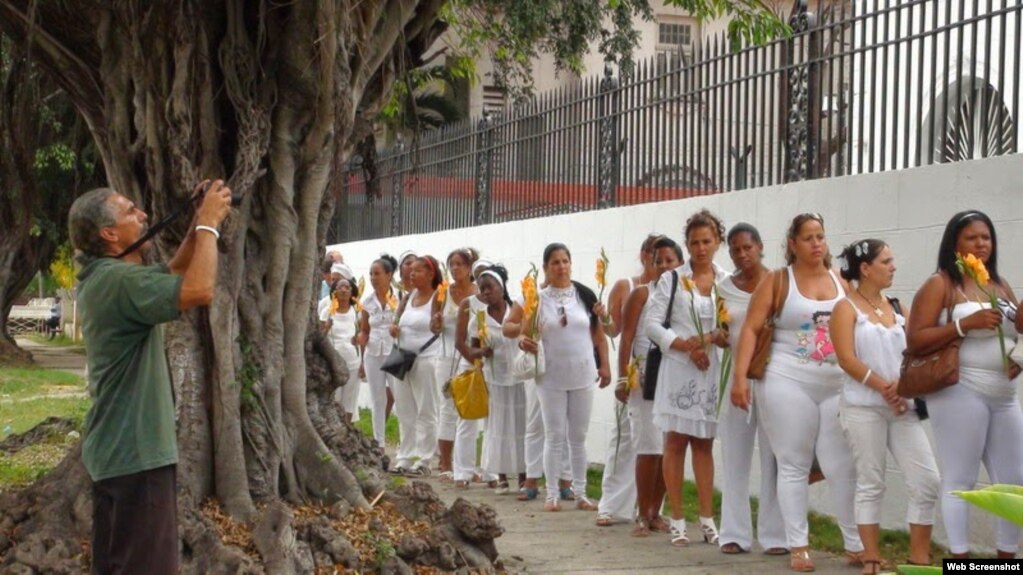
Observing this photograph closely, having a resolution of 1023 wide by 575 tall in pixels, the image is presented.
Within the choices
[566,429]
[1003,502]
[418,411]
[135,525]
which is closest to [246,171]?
[135,525]

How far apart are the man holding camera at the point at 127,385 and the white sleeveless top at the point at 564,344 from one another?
536cm

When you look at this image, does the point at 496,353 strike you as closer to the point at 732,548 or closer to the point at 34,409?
the point at 732,548

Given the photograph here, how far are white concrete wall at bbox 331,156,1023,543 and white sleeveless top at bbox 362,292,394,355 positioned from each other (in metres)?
1.72

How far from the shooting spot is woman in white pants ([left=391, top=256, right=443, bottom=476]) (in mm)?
13156

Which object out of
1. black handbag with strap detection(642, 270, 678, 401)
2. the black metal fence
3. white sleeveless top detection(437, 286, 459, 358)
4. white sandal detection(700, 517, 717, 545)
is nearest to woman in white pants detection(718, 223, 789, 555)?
white sandal detection(700, 517, 717, 545)

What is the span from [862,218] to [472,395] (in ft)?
12.1

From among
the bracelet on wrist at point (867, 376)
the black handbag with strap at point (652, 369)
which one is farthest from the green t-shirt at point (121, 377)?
the black handbag with strap at point (652, 369)

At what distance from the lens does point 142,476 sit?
18.6 feet

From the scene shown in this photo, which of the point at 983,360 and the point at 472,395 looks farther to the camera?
the point at 472,395

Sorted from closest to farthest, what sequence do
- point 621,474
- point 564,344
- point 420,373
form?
point 621,474
point 564,344
point 420,373

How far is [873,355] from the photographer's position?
26.3ft

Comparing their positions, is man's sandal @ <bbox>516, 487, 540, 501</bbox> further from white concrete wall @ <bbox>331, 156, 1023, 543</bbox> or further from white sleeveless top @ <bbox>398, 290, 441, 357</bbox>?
white sleeveless top @ <bbox>398, 290, 441, 357</bbox>

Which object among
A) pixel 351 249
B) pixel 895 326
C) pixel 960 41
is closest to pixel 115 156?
pixel 895 326

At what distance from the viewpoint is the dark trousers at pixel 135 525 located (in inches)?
223
